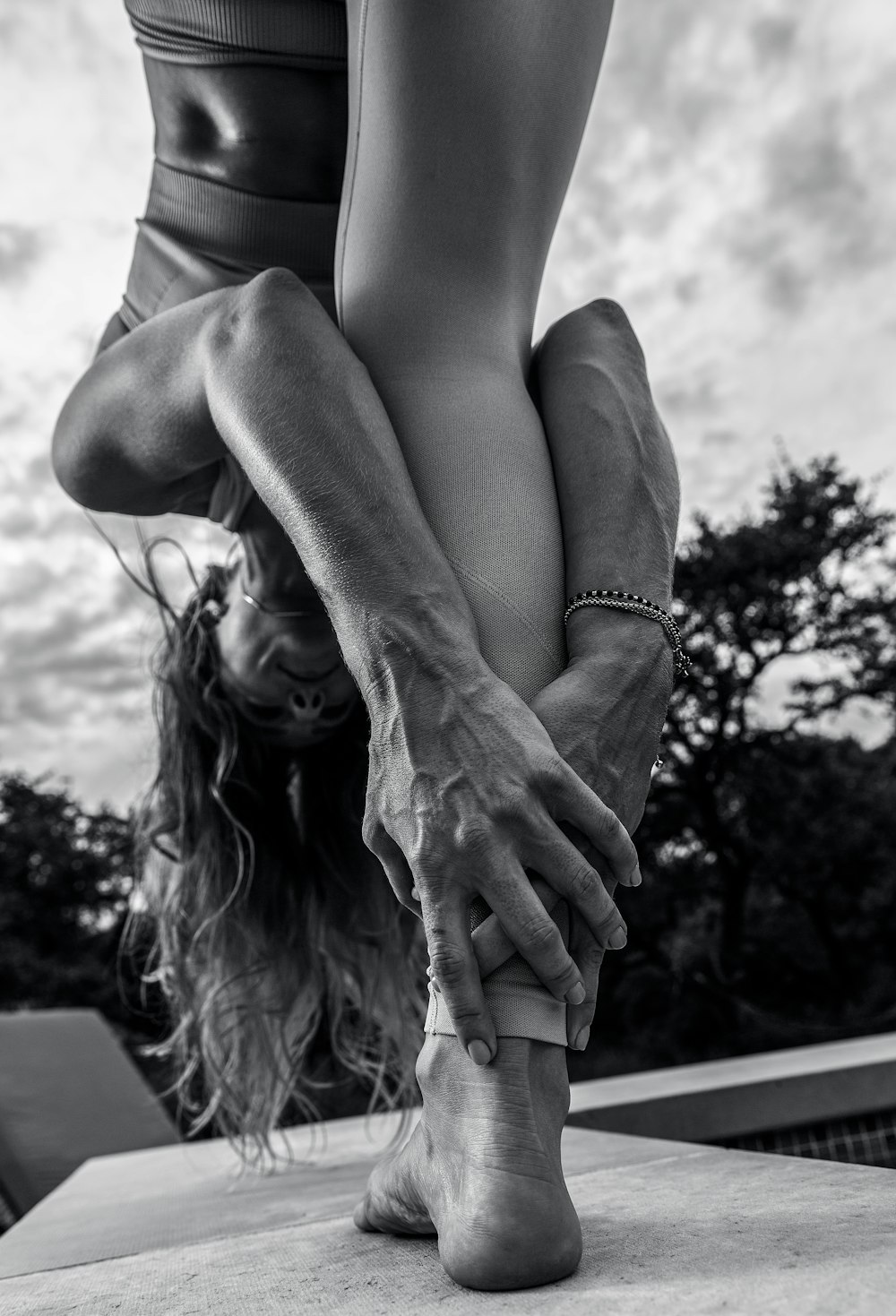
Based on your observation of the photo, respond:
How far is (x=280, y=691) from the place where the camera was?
1452 mm

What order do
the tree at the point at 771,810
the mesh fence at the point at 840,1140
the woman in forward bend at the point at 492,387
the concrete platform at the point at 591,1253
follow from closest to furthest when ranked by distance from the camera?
the concrete platform at the point at 591,1253 < the woman in forward bend at the point at 492,387 < the mesh fence at the point at 840,1140 < the tree at the point at 771,810

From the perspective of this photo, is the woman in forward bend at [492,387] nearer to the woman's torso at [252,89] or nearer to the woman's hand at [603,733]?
the woman's hand at [603,733]

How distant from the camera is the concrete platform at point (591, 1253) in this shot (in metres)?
0.48

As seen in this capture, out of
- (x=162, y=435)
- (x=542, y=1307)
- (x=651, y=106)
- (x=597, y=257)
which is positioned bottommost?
(x=542, y=1307)

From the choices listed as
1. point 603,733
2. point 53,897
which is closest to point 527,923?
point 603,733

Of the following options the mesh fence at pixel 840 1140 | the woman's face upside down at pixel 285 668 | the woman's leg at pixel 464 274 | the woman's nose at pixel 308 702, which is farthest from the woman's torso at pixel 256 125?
the mesh fence at pixel 840 1140

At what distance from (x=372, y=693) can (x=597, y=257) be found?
428 inches

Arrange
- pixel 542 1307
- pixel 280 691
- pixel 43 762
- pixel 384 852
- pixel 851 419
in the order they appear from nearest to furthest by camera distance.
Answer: pixel 542 1307 → pixel 384 852 → pixel 280 691 → pixel 851 419 → pixel 43 762

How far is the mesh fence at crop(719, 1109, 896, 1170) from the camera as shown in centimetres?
201

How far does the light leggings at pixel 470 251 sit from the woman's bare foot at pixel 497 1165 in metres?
0.27

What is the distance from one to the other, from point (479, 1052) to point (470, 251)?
62 centimetres

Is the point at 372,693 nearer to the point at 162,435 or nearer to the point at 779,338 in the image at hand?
the point at 162,435

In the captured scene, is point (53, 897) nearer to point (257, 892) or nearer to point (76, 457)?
point (257, 892)

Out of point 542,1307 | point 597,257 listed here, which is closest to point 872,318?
point 597,257
